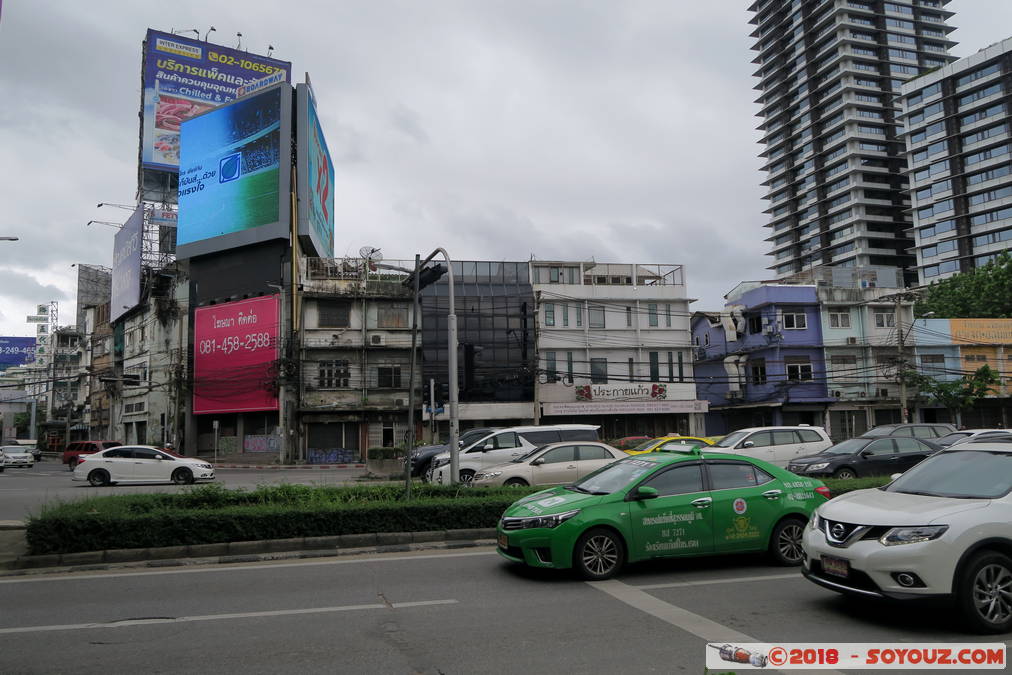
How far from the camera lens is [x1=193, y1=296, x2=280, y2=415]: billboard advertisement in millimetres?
45428

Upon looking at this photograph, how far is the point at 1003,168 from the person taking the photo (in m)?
75.6

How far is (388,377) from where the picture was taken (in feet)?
152

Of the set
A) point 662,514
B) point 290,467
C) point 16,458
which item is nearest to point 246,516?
point 662,514

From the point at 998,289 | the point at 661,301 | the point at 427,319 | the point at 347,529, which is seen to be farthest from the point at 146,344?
the point at 998,289

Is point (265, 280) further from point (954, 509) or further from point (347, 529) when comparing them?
point (954, 509)

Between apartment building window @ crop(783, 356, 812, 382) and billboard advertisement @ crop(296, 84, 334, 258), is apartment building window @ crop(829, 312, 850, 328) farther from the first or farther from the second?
billboard advertisement @ crop(296, 84, 334, 258)

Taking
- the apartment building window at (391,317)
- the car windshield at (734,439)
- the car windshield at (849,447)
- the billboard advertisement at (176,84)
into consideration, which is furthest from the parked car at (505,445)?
the billboard advertisement at (176,84)

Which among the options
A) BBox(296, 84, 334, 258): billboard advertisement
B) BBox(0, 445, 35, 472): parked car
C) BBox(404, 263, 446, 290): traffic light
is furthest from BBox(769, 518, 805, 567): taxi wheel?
BBox(0, 445, 35, 472): parked car

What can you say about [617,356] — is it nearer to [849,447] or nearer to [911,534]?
[849,447]

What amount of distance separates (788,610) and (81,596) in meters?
7.79

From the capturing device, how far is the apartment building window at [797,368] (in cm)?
4794

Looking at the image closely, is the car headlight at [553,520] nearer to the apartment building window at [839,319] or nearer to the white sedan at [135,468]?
the white sedan at [135,468]

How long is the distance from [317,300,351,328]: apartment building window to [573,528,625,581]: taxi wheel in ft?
130

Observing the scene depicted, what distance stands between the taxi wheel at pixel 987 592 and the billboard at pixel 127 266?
60.6 metres
